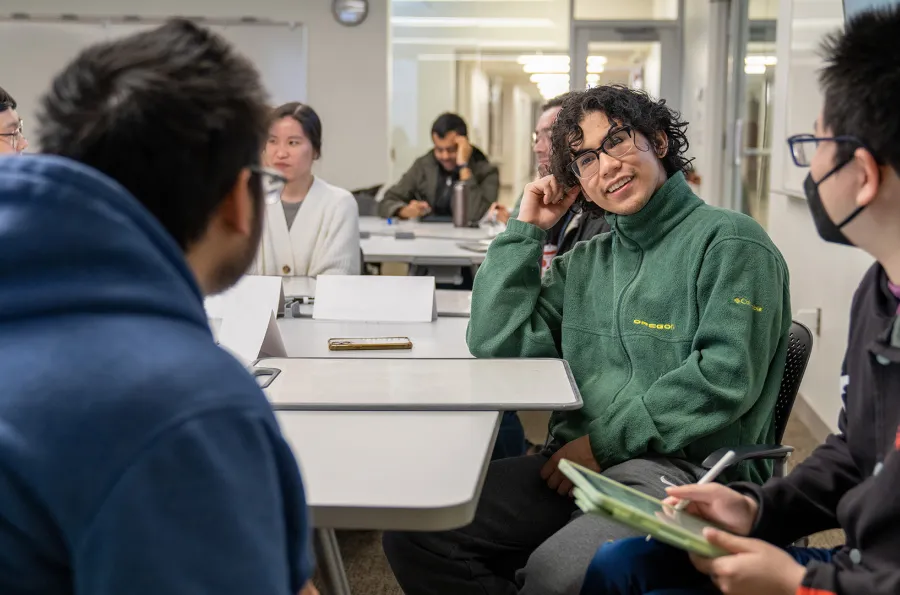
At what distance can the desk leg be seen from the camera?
1.70 meters

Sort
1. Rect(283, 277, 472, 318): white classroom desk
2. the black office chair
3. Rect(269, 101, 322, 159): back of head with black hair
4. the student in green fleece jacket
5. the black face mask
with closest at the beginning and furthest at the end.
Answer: the black face mask → the student in green fleece jacket → the black office chair → Rect(283, 277, 472, 318): white classroom desk → Rect(269, 101, 322, 159): back of head with black hair

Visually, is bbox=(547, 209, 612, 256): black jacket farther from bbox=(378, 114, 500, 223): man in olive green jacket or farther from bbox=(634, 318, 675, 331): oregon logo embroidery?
bbox=(378, 114, 500, 223): man in olive green jacket

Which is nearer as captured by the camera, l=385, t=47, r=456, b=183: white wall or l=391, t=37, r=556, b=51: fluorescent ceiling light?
l=385, t=47, r=456, b=183: white wall

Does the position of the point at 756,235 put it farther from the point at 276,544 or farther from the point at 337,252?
the point at 337,252

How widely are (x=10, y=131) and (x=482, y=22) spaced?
6.33 metres

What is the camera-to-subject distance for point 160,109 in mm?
781

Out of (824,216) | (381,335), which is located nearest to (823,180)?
(824,216)

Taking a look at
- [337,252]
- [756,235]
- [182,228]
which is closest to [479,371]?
[756,235]

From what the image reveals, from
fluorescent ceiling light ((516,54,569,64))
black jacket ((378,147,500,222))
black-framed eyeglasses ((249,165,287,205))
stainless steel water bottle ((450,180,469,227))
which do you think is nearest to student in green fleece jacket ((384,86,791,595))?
black-framed eyeglasses ((249,165,287,205))

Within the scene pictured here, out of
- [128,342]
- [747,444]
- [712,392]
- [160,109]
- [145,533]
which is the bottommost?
[747,444]

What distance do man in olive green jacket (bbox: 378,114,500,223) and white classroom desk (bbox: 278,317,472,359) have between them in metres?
3.17

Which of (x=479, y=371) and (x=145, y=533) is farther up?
(x=145, y=533)

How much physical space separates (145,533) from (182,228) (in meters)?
0.27

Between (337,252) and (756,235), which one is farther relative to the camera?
(337,252)
